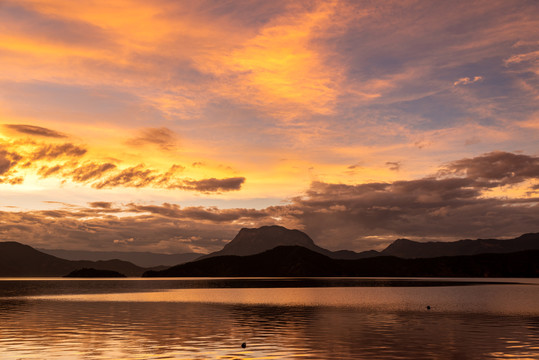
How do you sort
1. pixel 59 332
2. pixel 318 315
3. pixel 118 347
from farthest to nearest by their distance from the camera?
pixel 318 315 → pixel 59 332 → pixel 118 347

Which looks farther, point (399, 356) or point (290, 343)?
point (290, 343)

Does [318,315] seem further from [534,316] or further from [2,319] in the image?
[2,319]

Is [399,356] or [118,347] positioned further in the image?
[118,347]

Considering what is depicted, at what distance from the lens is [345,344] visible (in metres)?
55.2

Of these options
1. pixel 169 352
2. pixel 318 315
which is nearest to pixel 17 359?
pixel 169 352

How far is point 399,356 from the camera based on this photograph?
156ft

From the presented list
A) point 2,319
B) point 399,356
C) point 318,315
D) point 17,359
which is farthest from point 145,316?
point 399,356

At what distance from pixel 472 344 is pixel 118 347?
126 ft

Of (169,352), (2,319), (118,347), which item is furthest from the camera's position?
(2,319)

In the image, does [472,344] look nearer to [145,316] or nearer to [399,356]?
[399,356]

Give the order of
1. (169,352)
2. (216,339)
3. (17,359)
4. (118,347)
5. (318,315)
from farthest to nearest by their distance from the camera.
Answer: (318,315), (216,339), (118,347), (169,352), (17,359)

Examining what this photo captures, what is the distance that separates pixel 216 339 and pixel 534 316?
6005 centimetres

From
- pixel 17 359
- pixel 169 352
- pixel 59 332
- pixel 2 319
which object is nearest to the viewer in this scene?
pixel 17 359

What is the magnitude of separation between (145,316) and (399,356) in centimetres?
5591
